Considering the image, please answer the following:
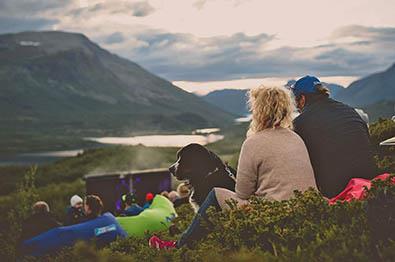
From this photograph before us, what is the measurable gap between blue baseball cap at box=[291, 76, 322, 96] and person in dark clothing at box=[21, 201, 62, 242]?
16.3 ft

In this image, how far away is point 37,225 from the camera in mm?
10445

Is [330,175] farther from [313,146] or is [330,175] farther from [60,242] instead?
[60,242]

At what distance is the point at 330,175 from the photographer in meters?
7.53

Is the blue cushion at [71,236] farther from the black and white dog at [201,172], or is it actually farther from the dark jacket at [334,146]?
the dark jacket at [334,146]

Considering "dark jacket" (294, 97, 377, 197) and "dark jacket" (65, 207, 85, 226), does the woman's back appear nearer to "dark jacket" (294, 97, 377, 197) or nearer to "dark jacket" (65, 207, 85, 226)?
"dark jacket" (294, 97, 377, 197)

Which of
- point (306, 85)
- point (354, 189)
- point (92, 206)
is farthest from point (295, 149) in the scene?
point (92, 206)

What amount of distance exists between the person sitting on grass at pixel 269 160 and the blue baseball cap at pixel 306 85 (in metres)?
0.73

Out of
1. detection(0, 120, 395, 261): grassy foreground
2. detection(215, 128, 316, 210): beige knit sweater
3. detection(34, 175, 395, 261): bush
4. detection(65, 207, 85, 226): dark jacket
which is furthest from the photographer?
detection(65, 207, 85, 226): dark jacket

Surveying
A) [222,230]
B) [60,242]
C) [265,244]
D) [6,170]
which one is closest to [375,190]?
[265,244]

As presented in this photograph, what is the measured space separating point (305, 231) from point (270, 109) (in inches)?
73.8

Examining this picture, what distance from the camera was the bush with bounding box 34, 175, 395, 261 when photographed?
4.73 meters

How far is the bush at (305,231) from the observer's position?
4727 mm

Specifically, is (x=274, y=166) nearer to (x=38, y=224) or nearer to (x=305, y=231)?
(x=305, y=231)

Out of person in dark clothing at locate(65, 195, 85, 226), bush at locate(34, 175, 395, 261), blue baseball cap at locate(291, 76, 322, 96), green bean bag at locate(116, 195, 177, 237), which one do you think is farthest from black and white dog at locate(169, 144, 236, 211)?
person in dark clothing at locate(65, 195, 85, 226)
